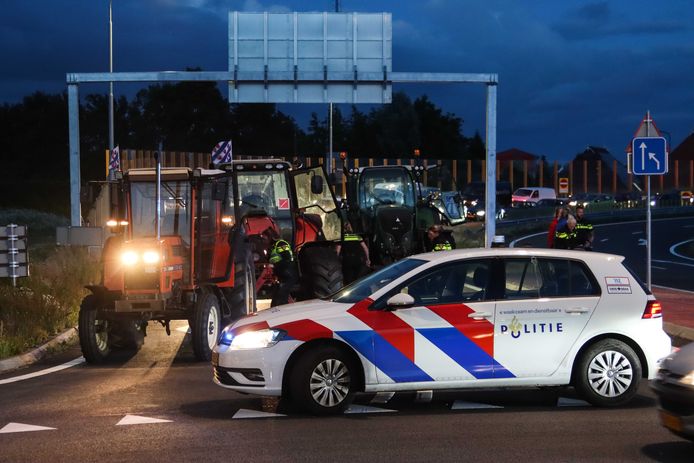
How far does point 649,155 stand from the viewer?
1727 centimetres

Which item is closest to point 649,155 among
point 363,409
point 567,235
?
point 567,235

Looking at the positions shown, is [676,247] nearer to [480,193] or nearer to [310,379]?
[480,193]

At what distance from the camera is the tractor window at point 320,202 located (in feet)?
59.7

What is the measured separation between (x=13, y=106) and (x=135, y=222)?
7373cm

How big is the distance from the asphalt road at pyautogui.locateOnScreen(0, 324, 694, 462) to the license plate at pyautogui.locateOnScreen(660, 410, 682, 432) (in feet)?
1.16

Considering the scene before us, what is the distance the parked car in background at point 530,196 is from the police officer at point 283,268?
5912 centimetres

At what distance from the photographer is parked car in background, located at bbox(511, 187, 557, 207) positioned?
7494 cm

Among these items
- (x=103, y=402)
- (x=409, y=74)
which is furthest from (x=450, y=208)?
(x=103, y=402)

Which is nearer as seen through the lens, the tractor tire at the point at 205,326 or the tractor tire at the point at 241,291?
the tractor tire at the point at 205,326

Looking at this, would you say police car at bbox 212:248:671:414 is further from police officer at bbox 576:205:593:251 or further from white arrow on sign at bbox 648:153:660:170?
police officer at bbox 576:205:593:251

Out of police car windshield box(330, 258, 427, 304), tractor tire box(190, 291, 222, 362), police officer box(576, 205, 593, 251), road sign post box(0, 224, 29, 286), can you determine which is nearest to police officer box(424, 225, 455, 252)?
police officer box(576, 205, 593, 251)

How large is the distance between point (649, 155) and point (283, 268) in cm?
620

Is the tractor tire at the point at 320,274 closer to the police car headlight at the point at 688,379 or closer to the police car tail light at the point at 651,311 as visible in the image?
the police car tail light at the point at 651,311

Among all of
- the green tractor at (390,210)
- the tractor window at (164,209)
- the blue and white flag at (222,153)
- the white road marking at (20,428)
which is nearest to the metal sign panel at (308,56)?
the green tractor at (390,210)
